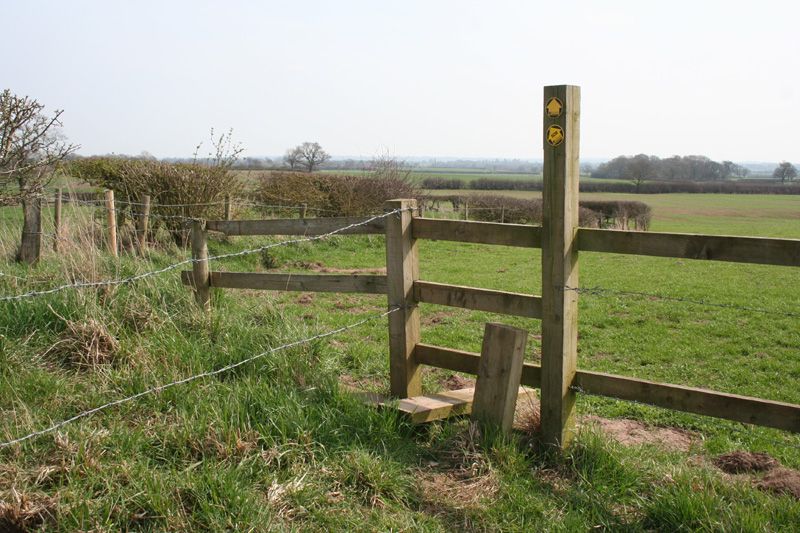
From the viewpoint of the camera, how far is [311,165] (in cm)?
4106

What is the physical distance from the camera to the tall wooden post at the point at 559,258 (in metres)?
4.38

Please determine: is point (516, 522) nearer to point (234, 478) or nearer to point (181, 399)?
point (234, 478)

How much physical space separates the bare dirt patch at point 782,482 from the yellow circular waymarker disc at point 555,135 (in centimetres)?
245

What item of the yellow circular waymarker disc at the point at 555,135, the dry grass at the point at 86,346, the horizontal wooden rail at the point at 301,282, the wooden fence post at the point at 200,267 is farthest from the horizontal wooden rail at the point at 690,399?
the wooden fence post at the point at 200,267

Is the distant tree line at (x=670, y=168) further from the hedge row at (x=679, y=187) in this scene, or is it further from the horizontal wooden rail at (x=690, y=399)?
the horizontal wooden rail at (x=690, y=399)

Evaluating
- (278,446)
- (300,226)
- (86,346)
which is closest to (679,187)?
(300,226)

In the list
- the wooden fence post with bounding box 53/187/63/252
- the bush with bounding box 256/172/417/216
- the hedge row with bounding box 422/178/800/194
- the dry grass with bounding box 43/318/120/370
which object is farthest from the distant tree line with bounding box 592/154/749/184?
the dry grass with bounding box 43/318/120/370

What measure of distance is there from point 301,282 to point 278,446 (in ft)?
7.20

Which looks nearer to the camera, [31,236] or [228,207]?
[31,236]

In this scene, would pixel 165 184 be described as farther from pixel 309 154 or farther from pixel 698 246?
pixel 309 154

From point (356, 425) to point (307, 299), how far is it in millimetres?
6197

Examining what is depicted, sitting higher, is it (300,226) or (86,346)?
(300,226)

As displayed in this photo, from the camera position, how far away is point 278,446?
414 cm

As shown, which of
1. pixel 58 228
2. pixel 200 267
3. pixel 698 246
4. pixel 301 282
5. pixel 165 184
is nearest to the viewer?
pixel 698 246
